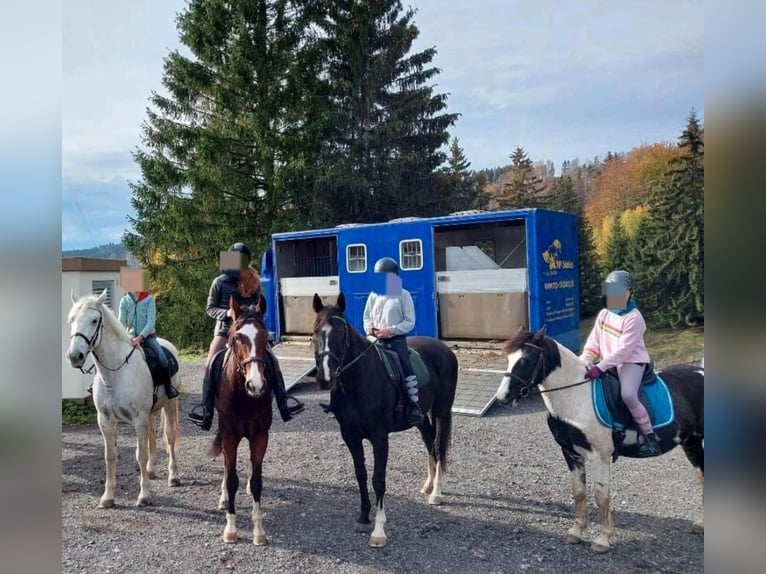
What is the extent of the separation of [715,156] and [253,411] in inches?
146

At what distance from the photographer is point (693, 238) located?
435 inches

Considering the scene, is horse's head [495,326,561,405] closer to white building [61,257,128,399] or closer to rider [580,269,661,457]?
rider [580,269,661,457]

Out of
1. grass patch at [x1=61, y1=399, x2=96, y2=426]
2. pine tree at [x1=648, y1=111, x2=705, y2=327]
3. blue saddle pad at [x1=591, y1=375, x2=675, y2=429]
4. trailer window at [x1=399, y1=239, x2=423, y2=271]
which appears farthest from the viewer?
pine tree at [x1=648, y1=111, x2=705, y2=327]

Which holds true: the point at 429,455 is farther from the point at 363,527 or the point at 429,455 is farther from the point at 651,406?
the point at 651,406

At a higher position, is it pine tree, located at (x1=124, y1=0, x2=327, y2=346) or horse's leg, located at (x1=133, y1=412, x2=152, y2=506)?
pine tree, located at (x1=124, y1=0, x2=327, y2=346)

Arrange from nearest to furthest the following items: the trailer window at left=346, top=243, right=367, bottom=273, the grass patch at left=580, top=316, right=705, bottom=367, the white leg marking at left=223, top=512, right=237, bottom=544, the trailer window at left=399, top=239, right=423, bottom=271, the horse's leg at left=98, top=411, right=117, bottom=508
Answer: the white leg marking at left=223, top=512, right=237, bottom=544, the horse's leg at left=98, top=411, right=117, bottom=508, the trailer window at left=399, top=239, right=423, bottom=271, the grass patch at left=580, top=316, right=705, bottom=367, the trailer window at left=346, top=243, right=367, bottom=273

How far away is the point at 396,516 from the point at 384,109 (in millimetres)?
15676

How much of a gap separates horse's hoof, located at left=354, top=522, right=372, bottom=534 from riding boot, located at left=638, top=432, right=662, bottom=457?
225 centimetres

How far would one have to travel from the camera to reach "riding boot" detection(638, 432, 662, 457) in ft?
12.1

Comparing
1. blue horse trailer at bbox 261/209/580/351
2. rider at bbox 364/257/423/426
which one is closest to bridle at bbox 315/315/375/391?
rider at bbox 364/257/423/426

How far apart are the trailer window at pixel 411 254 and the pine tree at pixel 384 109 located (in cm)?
719

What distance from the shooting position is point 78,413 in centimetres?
834

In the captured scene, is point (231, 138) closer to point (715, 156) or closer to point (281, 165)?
point (281, 165)

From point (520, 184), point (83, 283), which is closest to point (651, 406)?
point (83, 283)
